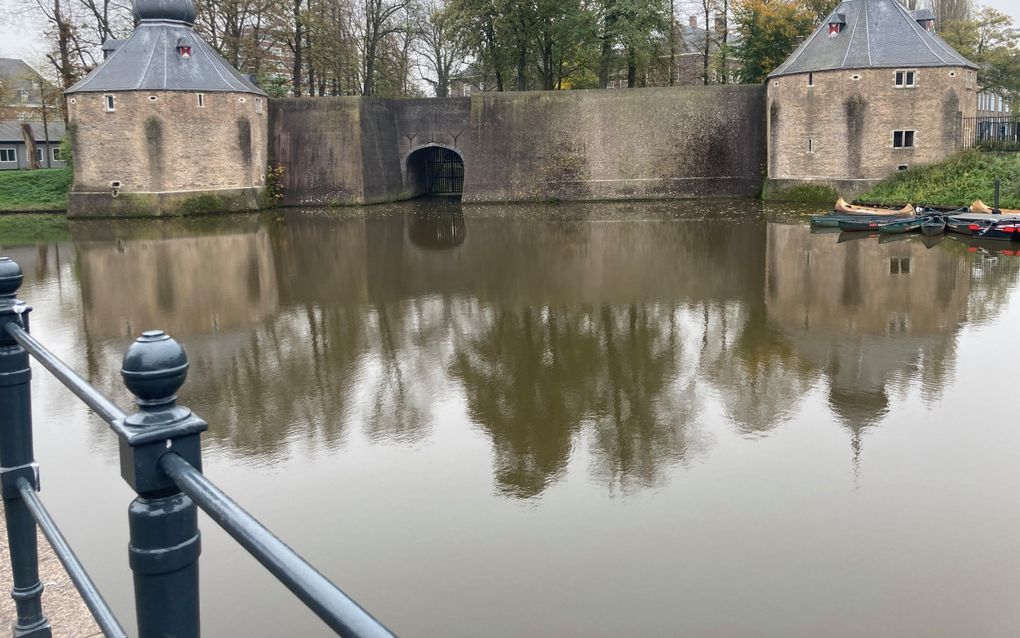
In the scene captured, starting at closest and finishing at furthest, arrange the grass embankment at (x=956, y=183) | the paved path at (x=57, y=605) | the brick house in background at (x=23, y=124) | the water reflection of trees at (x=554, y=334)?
1. the paved path at (x=57, y=605)
2. the water reflection of trees at (x=554, y=334)
3. the grass embankment at (x=956, y=183)
4. the brick house in background at (x=23, y=124)

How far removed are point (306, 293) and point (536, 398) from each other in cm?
635

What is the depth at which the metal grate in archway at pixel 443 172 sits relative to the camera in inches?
1308

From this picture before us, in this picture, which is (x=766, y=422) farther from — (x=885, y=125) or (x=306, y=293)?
(x=885, y=125)

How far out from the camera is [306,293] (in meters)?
13.3

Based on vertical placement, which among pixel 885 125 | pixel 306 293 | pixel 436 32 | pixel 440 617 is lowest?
pixel 440 617

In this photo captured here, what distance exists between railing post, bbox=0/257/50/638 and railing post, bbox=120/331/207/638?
1.24m

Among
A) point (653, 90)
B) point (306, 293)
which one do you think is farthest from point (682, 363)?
point (653, 90)

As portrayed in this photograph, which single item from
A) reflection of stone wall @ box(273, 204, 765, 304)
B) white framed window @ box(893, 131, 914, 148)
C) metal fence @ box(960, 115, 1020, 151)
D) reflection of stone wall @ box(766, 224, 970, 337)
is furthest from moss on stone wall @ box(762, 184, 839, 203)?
reflection of stone wall @ box(766, 224, 970, 337)

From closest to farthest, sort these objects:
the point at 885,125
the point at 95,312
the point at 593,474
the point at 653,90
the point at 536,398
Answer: the point at 593,474
the point at 536,398
the point at 95,312
the point at 885,125
the point at 653,90

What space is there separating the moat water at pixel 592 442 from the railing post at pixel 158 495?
304 centimetres

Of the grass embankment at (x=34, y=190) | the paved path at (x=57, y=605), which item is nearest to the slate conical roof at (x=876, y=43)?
the grass embankment at (x=34, y=190)

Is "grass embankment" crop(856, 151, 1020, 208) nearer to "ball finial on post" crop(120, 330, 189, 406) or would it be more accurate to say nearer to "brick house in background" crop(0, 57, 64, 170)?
"ball finial on post" crop(120, 330, 189, 406)

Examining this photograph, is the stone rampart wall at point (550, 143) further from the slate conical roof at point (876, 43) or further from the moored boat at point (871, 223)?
the moored boat at point (871, 223)

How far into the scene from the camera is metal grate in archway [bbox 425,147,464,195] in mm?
33219
